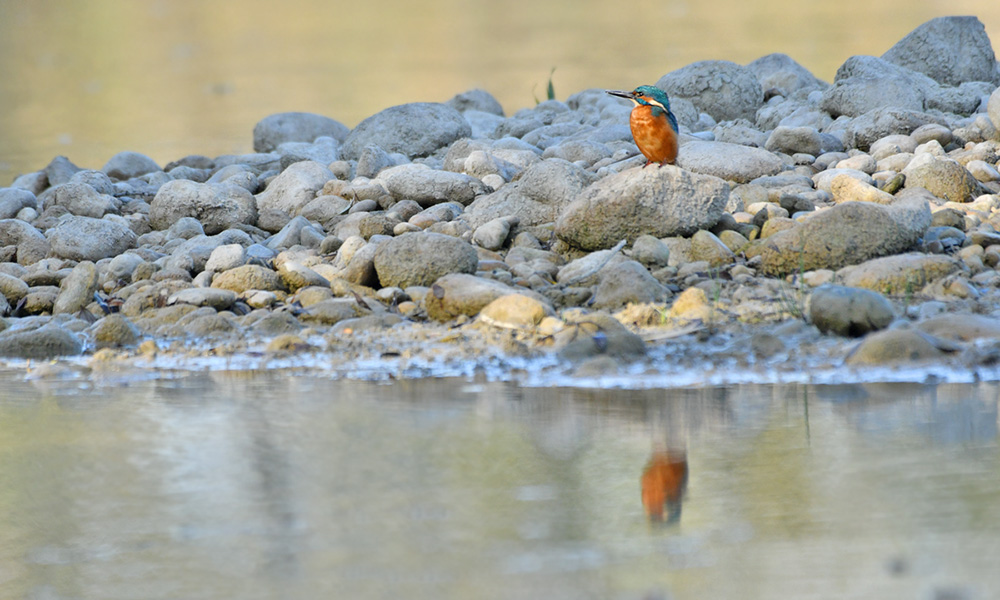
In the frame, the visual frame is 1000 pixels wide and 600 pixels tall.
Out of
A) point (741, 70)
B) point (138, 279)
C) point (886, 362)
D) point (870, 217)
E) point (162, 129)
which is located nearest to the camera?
point (886, 362)

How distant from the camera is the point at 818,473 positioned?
2.85 m

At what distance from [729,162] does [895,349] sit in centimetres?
248

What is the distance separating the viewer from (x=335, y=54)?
19.2 m

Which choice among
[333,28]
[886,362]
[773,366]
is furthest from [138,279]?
[333,28]

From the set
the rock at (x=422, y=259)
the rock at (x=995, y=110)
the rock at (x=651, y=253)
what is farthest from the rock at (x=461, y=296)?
the rock at (x=995, y=110)

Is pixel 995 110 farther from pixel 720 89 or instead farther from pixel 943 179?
pixel 720 89

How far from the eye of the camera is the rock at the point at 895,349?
3.79 m

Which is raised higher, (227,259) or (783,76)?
(783,76)

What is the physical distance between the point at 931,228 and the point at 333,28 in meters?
20.2

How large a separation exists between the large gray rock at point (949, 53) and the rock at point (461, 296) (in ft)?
17.5

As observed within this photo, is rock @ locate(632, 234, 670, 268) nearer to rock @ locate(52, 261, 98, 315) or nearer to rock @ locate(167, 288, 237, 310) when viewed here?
rock @ locate(167, 288, 237, 310)

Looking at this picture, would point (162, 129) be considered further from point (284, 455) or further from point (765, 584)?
point (765, 584)

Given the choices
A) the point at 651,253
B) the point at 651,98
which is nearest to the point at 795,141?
the point at 651,98

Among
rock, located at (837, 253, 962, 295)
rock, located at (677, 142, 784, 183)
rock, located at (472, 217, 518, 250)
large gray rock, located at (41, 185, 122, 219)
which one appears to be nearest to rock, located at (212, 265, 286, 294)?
rock, located at (472, 217, 518, 250)
